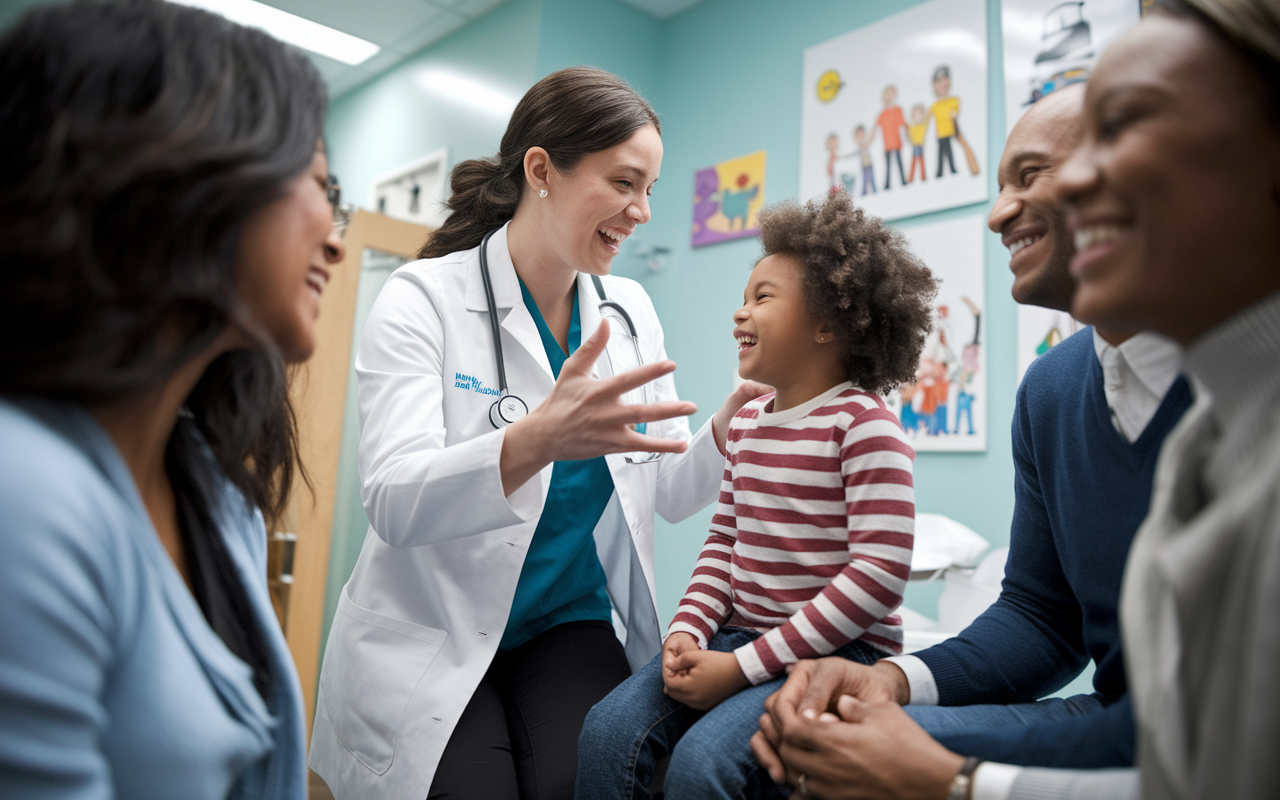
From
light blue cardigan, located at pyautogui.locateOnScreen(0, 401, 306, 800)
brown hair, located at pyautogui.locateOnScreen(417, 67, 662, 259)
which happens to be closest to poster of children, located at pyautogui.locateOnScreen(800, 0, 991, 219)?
brown hair, located at pyautogui.locateOnScreen(417, 67, 662, 259)

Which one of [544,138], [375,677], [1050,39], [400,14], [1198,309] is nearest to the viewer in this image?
[1198,309]

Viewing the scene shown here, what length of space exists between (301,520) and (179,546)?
81.0 inches

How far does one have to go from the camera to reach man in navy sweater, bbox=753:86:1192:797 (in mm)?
822

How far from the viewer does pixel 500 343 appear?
56.4 inches

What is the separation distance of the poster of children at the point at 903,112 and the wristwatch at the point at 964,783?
1977mm

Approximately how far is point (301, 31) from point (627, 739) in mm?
3867

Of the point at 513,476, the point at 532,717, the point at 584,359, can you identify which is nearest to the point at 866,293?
the point at 584,359

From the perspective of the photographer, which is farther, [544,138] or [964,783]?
[544,138]

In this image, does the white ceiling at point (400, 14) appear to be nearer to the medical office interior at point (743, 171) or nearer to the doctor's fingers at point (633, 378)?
the medical office interior at point (743, 171)

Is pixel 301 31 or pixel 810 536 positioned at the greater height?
pixel 301 31

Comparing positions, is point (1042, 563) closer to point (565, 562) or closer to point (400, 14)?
point (565, 562)

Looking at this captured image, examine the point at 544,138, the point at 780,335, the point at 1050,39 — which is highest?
the point at 1050,39

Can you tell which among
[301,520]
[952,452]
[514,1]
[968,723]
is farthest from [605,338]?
[514,1]

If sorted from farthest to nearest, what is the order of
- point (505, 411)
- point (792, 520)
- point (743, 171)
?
point (743, 171)
point (505, 411)
point (792, 520)
